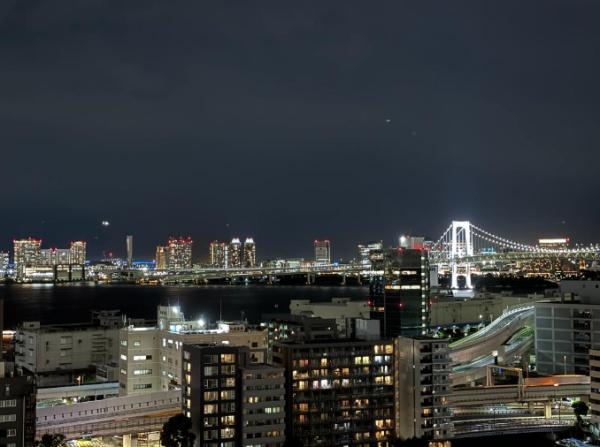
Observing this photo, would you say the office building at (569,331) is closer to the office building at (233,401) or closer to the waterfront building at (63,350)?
the office building at (233,401)

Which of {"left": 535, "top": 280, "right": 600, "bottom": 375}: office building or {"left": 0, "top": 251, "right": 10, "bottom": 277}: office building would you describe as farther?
{"left": 0, "top": 251, "right": 10, "bottom": 277}: office building

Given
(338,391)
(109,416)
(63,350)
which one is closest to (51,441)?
(109,416)

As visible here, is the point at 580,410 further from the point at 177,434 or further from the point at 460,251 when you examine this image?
the point at 460,251

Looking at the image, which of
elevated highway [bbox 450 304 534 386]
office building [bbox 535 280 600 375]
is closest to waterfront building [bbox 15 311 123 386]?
elevated highway [bbox 450 304 534 386]

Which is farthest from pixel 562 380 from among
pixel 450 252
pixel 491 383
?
pixel 450 252

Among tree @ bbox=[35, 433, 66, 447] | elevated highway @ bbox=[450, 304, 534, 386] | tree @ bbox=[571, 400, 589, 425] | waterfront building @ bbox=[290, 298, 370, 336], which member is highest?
waterfront building @ bbox=[290, 298, 370, 336]

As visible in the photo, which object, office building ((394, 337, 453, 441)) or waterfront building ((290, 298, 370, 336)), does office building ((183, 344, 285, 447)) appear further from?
waterfront building ((290, 298, 370, 336))

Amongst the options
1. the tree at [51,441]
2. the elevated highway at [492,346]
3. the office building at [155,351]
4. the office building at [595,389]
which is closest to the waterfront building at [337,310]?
the elevated highway at [492,346]
